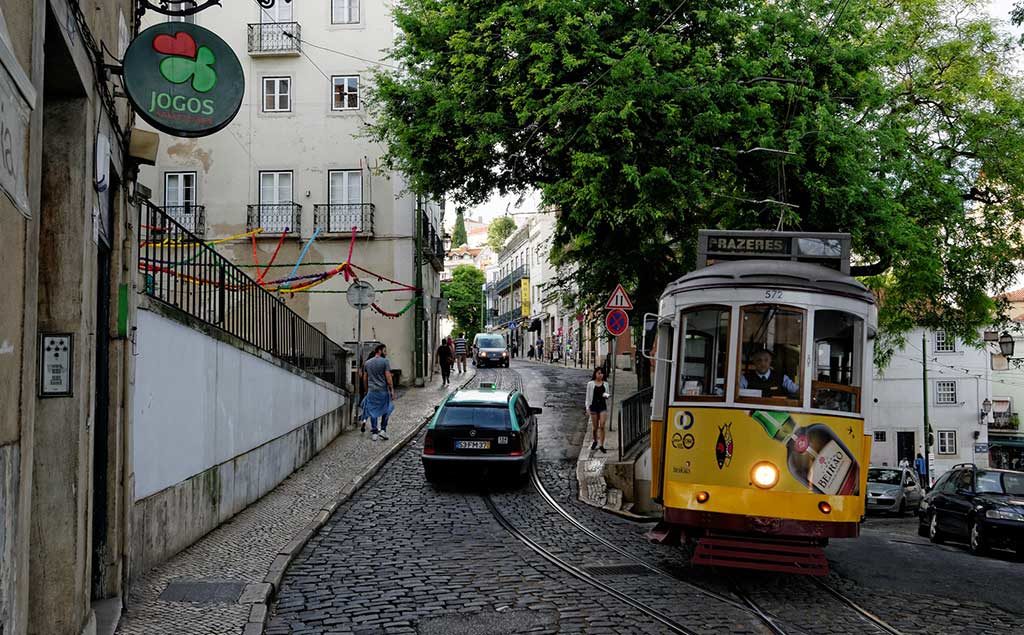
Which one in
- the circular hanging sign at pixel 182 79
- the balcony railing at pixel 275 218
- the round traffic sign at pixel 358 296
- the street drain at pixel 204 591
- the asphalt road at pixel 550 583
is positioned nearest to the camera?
the circular hanging sign at pixel 182 79

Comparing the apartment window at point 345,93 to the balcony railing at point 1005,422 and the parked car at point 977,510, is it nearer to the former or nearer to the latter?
the parked car at point 977,510

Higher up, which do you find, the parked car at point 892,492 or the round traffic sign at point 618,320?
the round traffic sign at point 618,320

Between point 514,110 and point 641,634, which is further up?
point 514,110

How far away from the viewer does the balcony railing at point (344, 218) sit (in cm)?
3127

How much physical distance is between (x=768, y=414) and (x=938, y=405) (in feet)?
141

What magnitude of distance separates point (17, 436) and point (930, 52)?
21.7 metres

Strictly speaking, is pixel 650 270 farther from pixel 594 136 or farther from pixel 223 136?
pixel 223 136

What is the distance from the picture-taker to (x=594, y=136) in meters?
17.2

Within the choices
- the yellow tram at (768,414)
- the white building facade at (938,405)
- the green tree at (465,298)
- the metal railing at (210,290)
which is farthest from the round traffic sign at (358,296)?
the green tree at (465,298)

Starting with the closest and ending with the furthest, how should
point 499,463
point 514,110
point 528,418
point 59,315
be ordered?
1. point 59,315
2. point 499,463
3. point 528,418
4. point 514,110

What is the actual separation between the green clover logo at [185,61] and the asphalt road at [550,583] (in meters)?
4.16

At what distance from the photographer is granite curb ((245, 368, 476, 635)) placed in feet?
24.3

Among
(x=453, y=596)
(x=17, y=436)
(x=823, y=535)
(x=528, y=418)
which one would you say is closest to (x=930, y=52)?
(x=528, y=418)

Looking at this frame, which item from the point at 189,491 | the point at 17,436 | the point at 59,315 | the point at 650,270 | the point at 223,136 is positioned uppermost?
the point at 223,136
